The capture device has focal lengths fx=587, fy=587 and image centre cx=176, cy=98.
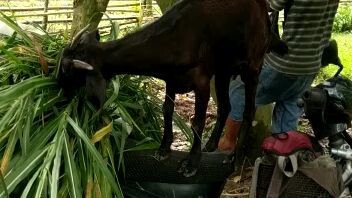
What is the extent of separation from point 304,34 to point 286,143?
1117 mm

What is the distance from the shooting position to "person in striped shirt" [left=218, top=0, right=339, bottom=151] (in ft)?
11.8

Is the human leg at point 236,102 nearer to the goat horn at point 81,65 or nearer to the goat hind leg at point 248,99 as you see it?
the goat hind leg at point 248,99

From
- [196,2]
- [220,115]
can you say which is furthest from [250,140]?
[196,2]

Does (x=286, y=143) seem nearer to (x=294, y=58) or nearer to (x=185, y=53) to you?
(x=185, y=53)

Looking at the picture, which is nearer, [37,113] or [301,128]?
[37,113]

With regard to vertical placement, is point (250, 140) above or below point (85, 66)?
below

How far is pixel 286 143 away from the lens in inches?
108

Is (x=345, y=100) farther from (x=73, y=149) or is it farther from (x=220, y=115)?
(x=73, y=149)

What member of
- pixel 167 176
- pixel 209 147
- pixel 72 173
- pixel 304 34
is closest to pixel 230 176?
pixel 304 34

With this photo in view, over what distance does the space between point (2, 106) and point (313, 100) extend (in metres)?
1.43

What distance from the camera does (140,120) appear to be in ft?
9.84

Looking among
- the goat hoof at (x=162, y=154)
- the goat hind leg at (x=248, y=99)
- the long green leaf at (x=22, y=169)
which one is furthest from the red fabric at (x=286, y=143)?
the long green leaf at (x=22, y=169)

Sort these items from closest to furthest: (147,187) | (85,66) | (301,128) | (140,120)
→ (85,66) < (147,187) < (140,120) < (301,128)

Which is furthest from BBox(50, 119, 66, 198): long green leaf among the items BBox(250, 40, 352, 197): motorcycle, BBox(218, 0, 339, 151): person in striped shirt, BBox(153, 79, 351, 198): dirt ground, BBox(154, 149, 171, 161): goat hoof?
BBox(153, 79, 351, 198): dirt ground
